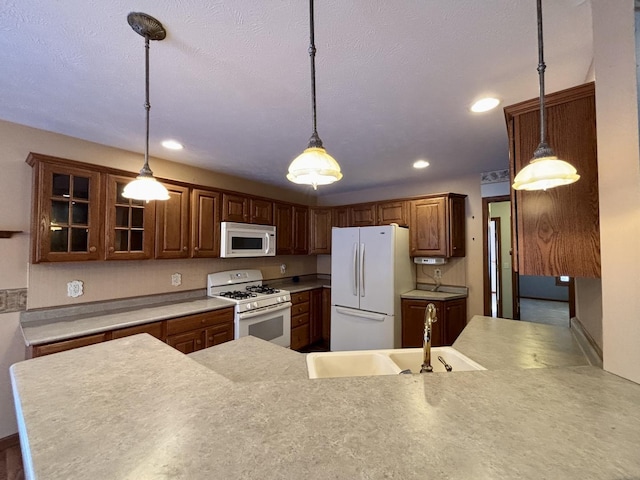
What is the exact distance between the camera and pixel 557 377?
0.88m

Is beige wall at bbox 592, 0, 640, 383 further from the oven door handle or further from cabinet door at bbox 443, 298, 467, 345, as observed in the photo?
the oven door handle

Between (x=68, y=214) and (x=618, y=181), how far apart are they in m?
3.18

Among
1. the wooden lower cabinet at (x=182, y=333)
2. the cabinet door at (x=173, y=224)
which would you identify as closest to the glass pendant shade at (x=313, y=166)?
the wooden lower cabinet at (x=182, y=333)

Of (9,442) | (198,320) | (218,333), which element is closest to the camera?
(9,442)

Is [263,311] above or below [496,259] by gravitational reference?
below

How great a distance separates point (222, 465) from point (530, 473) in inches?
22.6

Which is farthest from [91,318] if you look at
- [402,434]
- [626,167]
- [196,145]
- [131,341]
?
[626,167]

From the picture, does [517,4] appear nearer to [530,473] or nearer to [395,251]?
[530,473]

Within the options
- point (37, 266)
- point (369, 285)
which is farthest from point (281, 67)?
point (369, 285)

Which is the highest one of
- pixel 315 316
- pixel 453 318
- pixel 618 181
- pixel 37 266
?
pixel 618 181

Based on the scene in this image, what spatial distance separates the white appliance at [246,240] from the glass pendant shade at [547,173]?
2825 millimetres

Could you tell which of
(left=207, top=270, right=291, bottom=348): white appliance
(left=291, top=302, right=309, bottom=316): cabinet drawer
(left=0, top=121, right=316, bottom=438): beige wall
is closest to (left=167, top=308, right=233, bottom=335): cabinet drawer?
(left=207, top=270, right=291, bottom=348): white appliance

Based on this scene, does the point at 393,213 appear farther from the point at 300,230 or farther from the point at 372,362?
the point at 372,362

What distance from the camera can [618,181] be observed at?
0.87m
